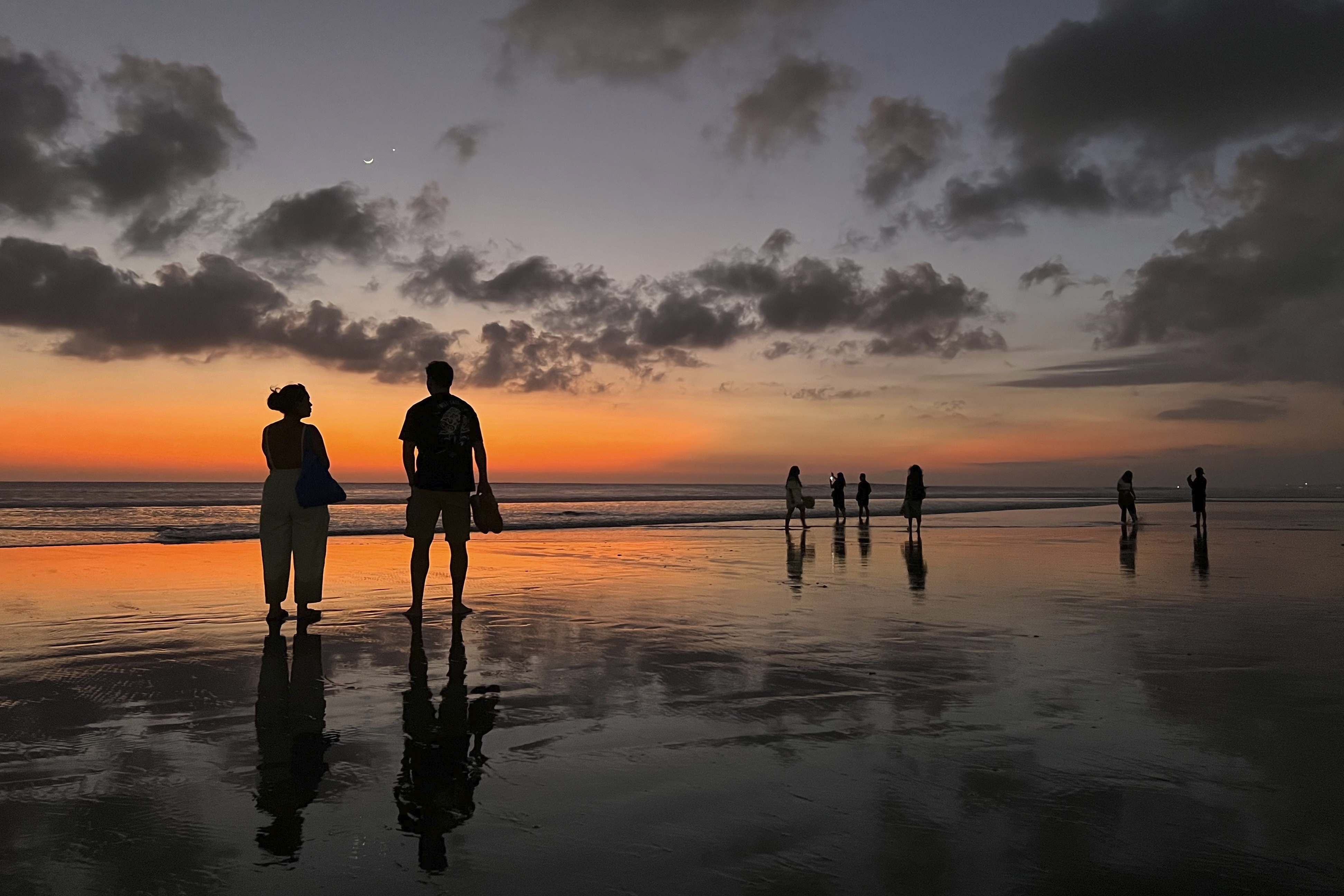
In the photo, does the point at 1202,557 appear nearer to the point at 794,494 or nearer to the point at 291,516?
the point at 794,494

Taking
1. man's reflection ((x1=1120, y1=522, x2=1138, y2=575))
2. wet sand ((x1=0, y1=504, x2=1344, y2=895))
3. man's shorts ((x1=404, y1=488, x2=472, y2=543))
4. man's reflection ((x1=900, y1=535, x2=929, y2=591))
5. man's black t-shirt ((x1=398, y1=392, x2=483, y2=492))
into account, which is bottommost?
man's reflection ((x1=1120, y1=522, x2=1138, y2=575))

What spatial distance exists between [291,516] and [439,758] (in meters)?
4.81

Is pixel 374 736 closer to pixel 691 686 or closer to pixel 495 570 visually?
pixel 691 686

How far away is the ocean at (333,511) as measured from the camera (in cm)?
2420

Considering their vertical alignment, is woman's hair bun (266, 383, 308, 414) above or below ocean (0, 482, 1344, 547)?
above

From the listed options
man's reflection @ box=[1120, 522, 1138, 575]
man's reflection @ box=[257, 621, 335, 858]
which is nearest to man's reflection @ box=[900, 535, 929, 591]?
man's reflection @ box=[1120, 522, 1138, 575]

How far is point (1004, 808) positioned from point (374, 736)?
3.03 metres

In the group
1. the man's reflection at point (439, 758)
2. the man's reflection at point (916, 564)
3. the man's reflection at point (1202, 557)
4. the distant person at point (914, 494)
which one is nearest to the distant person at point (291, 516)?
the man's reflection at point (439, 758)

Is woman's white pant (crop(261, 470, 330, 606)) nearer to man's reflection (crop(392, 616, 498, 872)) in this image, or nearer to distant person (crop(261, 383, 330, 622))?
distant person (crop(261, 383, 330, 622))

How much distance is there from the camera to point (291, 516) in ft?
26.5

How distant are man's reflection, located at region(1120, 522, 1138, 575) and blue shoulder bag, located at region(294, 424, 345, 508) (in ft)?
36.9

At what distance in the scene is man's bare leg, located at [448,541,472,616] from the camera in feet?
27.4

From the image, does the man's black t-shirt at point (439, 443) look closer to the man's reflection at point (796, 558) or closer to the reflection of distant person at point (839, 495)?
the man's reflection at point (796, 558)

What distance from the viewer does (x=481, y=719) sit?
4773 mm
